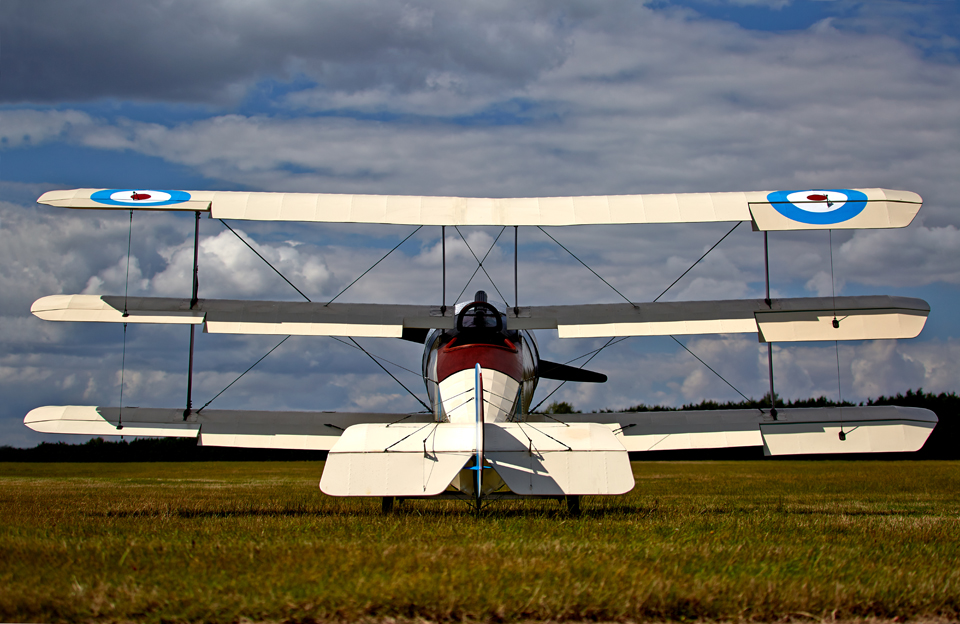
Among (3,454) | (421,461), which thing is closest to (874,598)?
(421,461)

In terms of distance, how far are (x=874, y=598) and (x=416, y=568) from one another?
2.25m

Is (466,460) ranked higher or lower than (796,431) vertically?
lower

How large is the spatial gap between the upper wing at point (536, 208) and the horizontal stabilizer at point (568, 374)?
5.11m

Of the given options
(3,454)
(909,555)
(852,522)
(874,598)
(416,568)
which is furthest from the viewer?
(3,454)

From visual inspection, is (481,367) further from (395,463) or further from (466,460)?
(395,463)

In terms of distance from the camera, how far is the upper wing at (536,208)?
9.43 m

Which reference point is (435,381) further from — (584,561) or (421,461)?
(584,561)

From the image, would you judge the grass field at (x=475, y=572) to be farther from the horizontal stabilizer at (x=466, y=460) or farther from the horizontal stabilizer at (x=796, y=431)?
the horizontal stabilizer at (x=796, y=431)

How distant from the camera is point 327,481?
6699 mm

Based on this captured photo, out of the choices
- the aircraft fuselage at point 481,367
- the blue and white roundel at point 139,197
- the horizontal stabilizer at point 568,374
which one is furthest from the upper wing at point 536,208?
the horizontal stabilizer at point 568,374

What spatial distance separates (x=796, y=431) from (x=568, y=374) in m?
6.38

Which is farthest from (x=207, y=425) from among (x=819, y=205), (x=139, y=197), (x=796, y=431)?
(x=819, y=205)

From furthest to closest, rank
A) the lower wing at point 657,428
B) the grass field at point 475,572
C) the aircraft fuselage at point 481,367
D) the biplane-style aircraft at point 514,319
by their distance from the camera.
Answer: the lower wing at point 657,428 → the biplane-style aircraft at point 514,319 → the aircraft fuselage at point 481,367 → the grass field at point 475,572

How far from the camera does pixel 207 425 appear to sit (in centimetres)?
948
